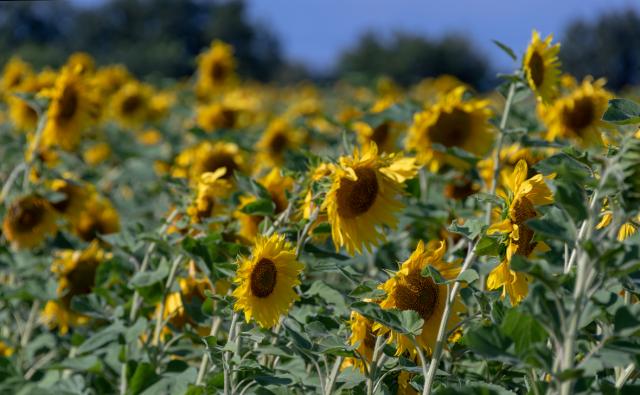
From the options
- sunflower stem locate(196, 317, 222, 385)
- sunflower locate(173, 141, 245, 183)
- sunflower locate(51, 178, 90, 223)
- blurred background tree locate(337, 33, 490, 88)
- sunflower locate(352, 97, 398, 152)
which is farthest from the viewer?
blurred background tree locate(337, 33, 490, 88)

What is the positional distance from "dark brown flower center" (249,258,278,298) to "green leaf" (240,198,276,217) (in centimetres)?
23

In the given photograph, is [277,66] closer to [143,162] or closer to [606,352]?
[143,162]

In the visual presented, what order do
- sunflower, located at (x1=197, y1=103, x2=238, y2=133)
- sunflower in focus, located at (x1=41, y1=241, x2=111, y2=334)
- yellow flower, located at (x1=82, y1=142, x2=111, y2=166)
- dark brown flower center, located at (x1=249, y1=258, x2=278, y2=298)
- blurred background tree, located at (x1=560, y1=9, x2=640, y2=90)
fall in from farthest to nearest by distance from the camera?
blurred background tree, located at (x1=560, y1=9, x2=640, y2=90)
yellow flower, located at (x1=82, y1=142, x2=111, y2=166)
sunflower, located at (x1=197, y1=103, x2=238, y2=133)
sunflower in focus, located at (x1=41, y1=241, x2=111, y2=334)
dark brown flower center, located at (x1=249, y1=258, x2=278, y2=298)

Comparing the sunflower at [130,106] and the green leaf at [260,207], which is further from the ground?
the green leaf at [260,207]

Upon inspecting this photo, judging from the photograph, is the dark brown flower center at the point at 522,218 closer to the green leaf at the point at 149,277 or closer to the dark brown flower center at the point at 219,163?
the green leaf at the point at 149,277

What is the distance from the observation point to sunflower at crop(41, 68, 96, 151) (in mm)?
3494

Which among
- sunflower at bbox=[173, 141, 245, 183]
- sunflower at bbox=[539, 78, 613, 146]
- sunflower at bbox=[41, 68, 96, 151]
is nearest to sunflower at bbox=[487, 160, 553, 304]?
sunflower at bbox=[539, 78, 613, 146]

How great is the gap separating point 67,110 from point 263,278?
6.95 ft

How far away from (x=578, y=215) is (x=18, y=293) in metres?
1.93

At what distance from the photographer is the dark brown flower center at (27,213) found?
3.10 m

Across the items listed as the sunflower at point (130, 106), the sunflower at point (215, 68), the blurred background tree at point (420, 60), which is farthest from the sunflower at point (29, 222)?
the blurred background tree at point (420, 60)

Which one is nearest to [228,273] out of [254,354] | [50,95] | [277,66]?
[254,354]

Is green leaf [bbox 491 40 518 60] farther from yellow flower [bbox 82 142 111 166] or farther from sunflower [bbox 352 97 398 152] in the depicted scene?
yellow flower [bbox 82 142 111 166]

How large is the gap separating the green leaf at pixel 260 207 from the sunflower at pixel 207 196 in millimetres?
247
